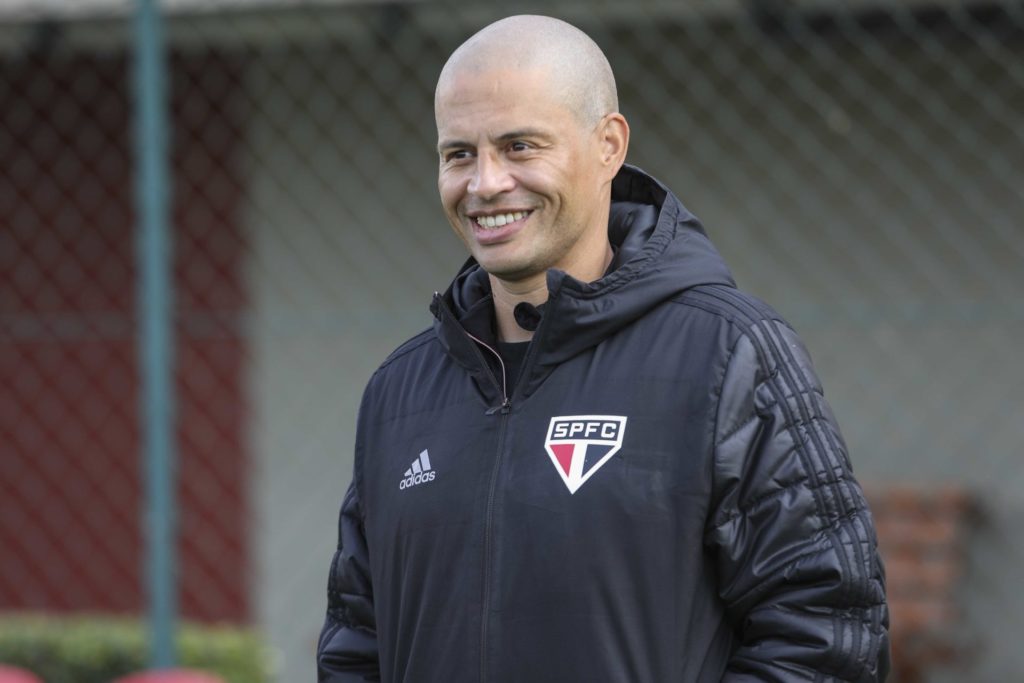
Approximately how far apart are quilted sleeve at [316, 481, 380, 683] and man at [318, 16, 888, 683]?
6 cm

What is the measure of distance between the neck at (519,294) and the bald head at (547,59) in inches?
8.5

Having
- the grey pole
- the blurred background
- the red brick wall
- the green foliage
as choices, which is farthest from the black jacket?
the red brick wall

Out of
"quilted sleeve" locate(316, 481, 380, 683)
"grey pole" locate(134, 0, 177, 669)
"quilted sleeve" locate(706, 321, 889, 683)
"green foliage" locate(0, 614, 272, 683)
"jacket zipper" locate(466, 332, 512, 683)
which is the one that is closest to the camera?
"quilted sleeve" locate(706, 321, 889, 683)

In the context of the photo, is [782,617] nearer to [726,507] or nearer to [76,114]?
[726,507]

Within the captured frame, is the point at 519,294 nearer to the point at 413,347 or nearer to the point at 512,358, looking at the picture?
the point at 512,358

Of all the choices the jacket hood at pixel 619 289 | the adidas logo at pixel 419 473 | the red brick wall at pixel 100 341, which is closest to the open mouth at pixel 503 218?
the jacket hood at pixel 619 289

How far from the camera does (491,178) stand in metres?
2.14

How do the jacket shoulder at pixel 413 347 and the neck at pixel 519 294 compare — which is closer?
the neck at pixel 519 294

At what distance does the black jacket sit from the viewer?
1984mm

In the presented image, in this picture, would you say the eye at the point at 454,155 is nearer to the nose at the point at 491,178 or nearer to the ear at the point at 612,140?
the nose at the point at 491,178

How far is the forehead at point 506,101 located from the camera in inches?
83.8

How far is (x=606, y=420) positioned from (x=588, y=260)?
29 centimetres

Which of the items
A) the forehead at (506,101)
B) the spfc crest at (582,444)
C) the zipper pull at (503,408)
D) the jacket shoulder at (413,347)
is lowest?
the spfc crest at (582,444)

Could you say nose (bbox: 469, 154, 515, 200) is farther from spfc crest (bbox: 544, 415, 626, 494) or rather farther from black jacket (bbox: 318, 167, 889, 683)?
spfc crest (bbox: 544, 415, 626, 494)
